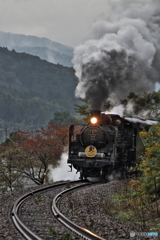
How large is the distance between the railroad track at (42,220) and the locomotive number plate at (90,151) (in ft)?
10.5

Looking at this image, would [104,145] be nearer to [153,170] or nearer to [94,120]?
[94,120]

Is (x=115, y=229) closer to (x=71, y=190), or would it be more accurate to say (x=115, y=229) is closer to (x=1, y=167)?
(x=71, y=190)

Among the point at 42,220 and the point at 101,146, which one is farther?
the point at 101,146

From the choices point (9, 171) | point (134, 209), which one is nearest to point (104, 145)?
point (134, 209)

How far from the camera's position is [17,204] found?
40.7ft

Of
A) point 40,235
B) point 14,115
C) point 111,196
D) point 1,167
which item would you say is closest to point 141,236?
point 40,235

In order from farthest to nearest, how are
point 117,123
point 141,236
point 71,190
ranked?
point 117,123 → point 71,190 → point 141,236

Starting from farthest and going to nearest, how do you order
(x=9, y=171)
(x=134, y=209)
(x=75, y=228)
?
(x=9, y=171) → (x=134, y=209) → (x=75, y=228)

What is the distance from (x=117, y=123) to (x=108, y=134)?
4.67ft

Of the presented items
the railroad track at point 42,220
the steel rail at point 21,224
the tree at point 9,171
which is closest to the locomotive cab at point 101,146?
the railroad track at point 42,220

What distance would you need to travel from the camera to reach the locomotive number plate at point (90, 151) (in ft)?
57.6

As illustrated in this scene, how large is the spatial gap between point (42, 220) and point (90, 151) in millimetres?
7853

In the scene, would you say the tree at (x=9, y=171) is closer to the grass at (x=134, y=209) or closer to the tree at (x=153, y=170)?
the grass at (x=134, y=209)

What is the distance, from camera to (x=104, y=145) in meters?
17.4
